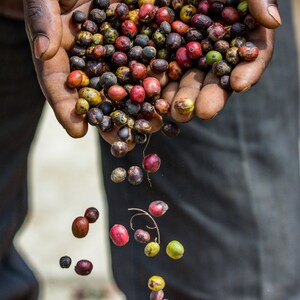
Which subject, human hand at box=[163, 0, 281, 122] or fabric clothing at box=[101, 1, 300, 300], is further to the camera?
fabric clothing at box=[101, 1, 300, 300]

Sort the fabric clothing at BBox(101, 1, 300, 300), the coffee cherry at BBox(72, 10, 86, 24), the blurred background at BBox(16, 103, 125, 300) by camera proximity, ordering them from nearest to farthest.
→ the coffee cherry at BBox(72, 10, 86, 24)
the fabric clothing at BBox(101, 1, 300, 300)
the blurred background at BBox(16, 103, 125, 300)

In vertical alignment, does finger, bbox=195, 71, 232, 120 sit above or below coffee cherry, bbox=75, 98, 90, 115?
above

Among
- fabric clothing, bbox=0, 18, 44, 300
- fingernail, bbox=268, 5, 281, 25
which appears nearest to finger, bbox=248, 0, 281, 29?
fingernail, bbox=268, 5, 281, 25

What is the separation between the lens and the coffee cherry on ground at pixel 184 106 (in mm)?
1650

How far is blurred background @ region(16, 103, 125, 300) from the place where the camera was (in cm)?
318

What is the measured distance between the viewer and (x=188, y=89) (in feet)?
5.62

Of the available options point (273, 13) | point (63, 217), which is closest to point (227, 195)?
point (273, 13)

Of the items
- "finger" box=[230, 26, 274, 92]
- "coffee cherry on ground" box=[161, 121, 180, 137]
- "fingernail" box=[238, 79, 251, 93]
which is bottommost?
"coffee cherry on ground" box=[161, 121, 180, 137]

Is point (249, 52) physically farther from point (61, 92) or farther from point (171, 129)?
point (61, 92)

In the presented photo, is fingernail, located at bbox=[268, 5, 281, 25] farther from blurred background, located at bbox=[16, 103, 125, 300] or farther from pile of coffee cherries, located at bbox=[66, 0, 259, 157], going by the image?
blurred background, located at bbox=[16, 103, 125, 300]

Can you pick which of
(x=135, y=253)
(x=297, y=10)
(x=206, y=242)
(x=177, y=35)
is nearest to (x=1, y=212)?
(x=135, y=253)

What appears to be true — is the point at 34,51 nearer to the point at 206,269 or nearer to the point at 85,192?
the point at 206,269

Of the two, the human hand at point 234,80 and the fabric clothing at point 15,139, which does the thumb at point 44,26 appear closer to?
the human hand at point 234,80

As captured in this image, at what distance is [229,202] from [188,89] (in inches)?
23.0
